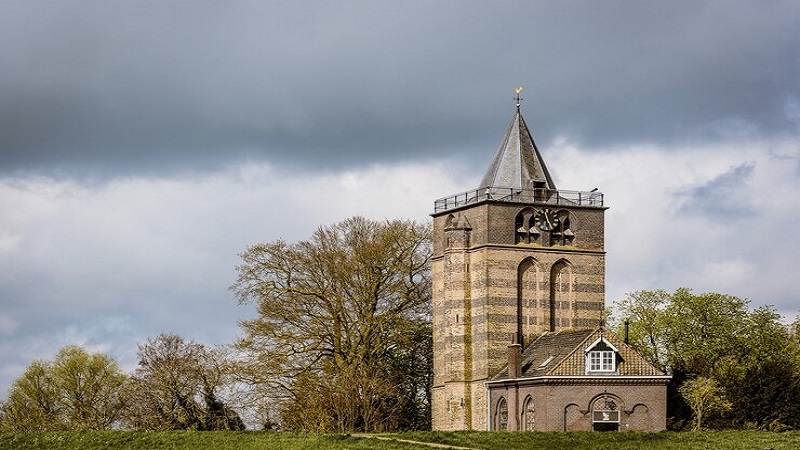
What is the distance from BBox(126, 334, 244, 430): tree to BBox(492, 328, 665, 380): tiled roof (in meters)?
13.9

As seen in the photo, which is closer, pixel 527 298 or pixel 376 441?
pixel 376 441

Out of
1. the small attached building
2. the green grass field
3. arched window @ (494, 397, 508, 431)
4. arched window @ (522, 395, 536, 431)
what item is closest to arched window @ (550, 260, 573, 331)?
arched window @ (494, 397, 508, 431)

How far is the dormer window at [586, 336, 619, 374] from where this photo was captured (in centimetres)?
6381

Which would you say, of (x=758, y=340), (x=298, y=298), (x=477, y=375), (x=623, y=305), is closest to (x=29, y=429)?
(x=298, y=298)

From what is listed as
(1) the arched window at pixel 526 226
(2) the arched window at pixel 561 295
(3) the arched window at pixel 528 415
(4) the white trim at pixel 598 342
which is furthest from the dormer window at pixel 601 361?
(1) the arched window at pixel 526 226

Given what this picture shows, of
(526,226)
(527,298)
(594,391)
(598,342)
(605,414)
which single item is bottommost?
(605,414)

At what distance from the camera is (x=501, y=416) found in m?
67.2

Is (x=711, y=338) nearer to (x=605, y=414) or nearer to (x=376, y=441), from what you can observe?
(x=605, y=414)

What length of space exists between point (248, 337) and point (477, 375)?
11713mm

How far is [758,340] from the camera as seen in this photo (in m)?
78.8

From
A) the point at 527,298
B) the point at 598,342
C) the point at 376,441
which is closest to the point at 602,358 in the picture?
the point at 598,342

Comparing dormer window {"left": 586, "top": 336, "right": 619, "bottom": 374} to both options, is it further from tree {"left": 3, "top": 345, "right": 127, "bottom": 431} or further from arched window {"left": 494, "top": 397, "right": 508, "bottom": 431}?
tree {"left": 3, "top": 345, "right": 127, "bottom": 431}

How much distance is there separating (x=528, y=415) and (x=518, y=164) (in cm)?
1415

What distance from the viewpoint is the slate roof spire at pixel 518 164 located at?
72.8 metres
